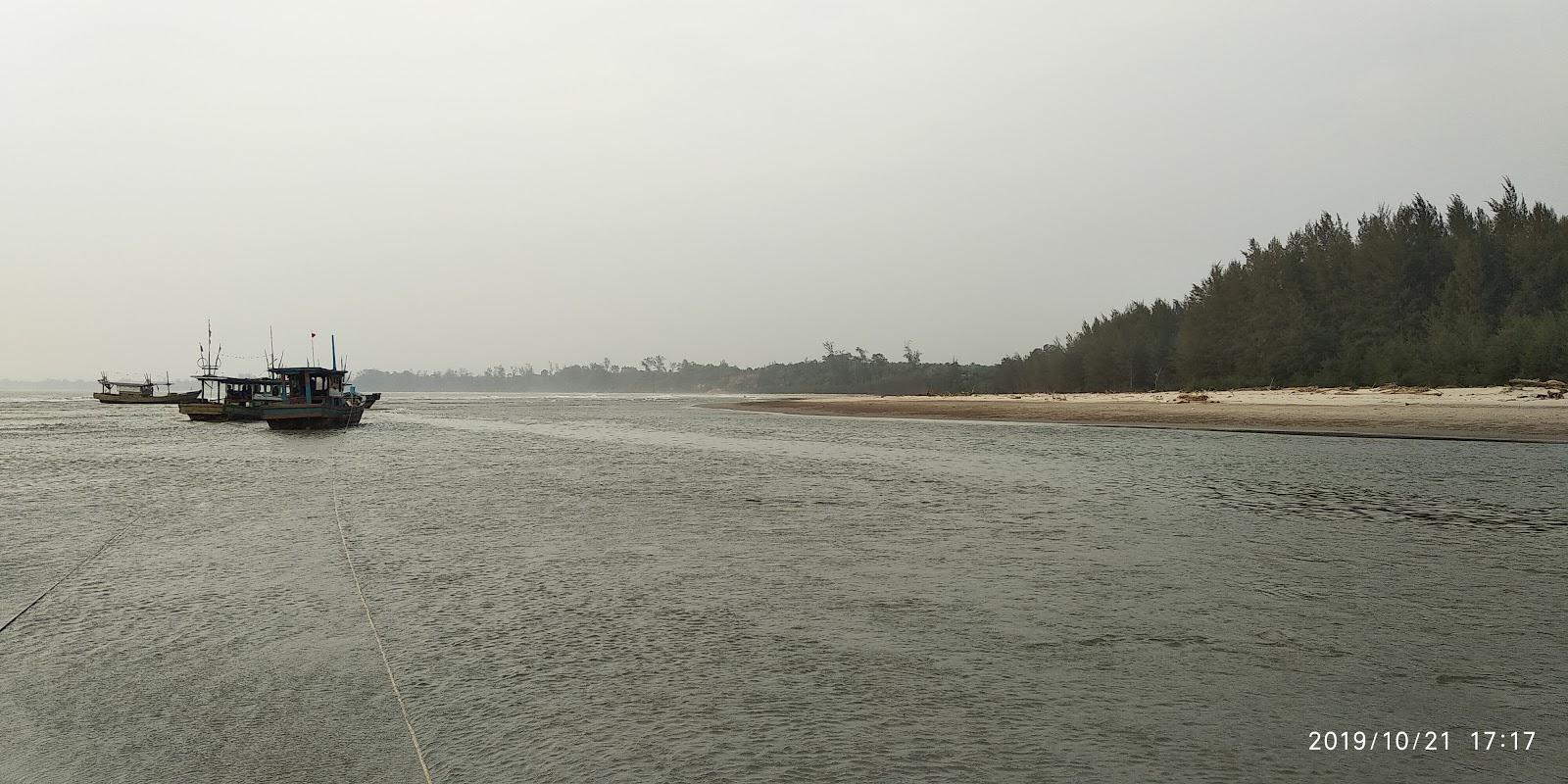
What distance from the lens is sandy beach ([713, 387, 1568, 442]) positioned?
2875cm

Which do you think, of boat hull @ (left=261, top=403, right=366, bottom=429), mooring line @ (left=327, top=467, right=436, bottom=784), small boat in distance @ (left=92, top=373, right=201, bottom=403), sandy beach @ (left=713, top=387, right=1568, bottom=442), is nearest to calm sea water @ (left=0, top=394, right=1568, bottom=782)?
mooring line @ (left=327, top=467, right=436, bottom=784)

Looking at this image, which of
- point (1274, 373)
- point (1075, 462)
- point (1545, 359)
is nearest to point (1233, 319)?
point (1274, 373)

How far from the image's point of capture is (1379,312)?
6262cm

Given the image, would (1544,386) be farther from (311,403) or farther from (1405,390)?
(311,403)

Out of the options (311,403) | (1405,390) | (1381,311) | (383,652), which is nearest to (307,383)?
(311,403)

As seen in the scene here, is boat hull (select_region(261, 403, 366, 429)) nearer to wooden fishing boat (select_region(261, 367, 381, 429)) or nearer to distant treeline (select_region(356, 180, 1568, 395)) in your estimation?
wooden fishing boat (select_region(261, 367, 381, 429))

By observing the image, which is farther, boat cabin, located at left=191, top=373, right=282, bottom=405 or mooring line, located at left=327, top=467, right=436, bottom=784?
boat cabin, located at left=191, top=373, right=282, bottom=405

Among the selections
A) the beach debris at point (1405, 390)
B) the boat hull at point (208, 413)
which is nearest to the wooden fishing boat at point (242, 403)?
the boat hull at point (208, 413)

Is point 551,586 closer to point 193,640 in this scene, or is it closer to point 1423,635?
point 193,640

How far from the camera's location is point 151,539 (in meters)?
12.2

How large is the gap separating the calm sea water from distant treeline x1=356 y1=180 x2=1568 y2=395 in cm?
4211

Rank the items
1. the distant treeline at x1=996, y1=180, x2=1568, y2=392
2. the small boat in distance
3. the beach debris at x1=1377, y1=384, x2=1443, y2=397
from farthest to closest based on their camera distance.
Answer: the small boat in distance → the distant treeline at x1=996, y1=180, x2=1568, y2=392 → the beach debris at x1=1377, y1=384, x2=1443, y2=397

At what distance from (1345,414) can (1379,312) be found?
33.0 m

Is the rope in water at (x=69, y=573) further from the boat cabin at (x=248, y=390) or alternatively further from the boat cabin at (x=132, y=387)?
the boat cabin at (x=132, y=387)
